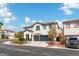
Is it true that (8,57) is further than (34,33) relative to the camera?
No

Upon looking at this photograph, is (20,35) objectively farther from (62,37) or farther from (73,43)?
(73,43)

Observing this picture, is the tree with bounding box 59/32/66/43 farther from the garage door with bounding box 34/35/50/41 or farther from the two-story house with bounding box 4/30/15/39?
the two-story house with bounding box 4/30/15/39

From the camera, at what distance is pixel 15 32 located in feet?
30.0

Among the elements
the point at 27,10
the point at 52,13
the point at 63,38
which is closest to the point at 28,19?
the point at 27,10

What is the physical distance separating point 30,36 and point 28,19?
70cm

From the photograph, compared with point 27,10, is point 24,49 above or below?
below

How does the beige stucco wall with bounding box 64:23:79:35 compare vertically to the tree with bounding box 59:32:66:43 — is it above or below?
above

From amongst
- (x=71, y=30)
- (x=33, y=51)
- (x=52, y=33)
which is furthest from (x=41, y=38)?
(x=71, y=30)

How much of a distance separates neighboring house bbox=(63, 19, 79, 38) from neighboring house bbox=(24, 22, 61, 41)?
0.29m

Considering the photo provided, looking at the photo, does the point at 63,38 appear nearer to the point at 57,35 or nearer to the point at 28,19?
the point at 57,35

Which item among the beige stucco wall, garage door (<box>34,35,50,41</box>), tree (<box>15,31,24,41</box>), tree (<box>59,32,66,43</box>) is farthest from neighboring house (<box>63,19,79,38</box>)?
tree (<box>15,31,24,41</box>)

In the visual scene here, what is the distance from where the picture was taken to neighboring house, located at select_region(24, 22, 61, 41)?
358 inches

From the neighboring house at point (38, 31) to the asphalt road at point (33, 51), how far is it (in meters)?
0.38

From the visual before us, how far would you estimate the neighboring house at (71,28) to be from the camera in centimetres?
892
